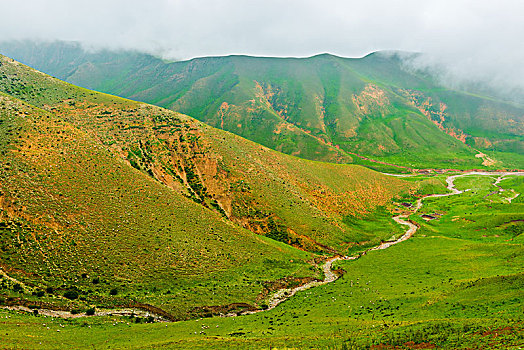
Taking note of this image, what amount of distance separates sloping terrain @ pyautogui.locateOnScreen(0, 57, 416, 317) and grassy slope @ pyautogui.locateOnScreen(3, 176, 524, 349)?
8.54 meters

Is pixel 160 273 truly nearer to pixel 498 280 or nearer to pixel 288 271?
pixel 288 271

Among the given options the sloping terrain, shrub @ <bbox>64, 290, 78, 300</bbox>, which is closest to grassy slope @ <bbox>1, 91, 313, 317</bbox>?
the sloping terrain

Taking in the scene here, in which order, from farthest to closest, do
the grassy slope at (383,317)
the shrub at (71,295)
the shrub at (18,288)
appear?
the shrub at (71,295), the shrub at (18,288), the grassy slope at (383,317)

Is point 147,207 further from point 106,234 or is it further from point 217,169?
point 217,169

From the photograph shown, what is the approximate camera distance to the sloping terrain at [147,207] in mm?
45500

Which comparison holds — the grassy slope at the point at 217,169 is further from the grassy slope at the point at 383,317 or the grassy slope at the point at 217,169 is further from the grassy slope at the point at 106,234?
the grassy slope at the point at 383,317

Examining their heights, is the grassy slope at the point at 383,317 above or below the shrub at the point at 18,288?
below

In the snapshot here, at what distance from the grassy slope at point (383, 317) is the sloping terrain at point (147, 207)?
8.54 m

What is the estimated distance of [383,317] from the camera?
1505 inches

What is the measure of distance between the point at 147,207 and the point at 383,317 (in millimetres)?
51923

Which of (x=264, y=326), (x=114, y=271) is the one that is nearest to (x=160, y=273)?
(x=114, y=271)

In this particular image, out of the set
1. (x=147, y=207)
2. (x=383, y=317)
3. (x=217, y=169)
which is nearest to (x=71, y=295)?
(x=147, y=207)

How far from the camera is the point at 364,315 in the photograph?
4006 centimetres

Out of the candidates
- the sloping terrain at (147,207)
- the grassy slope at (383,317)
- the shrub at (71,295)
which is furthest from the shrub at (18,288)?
the grassy slope at (383,317)
